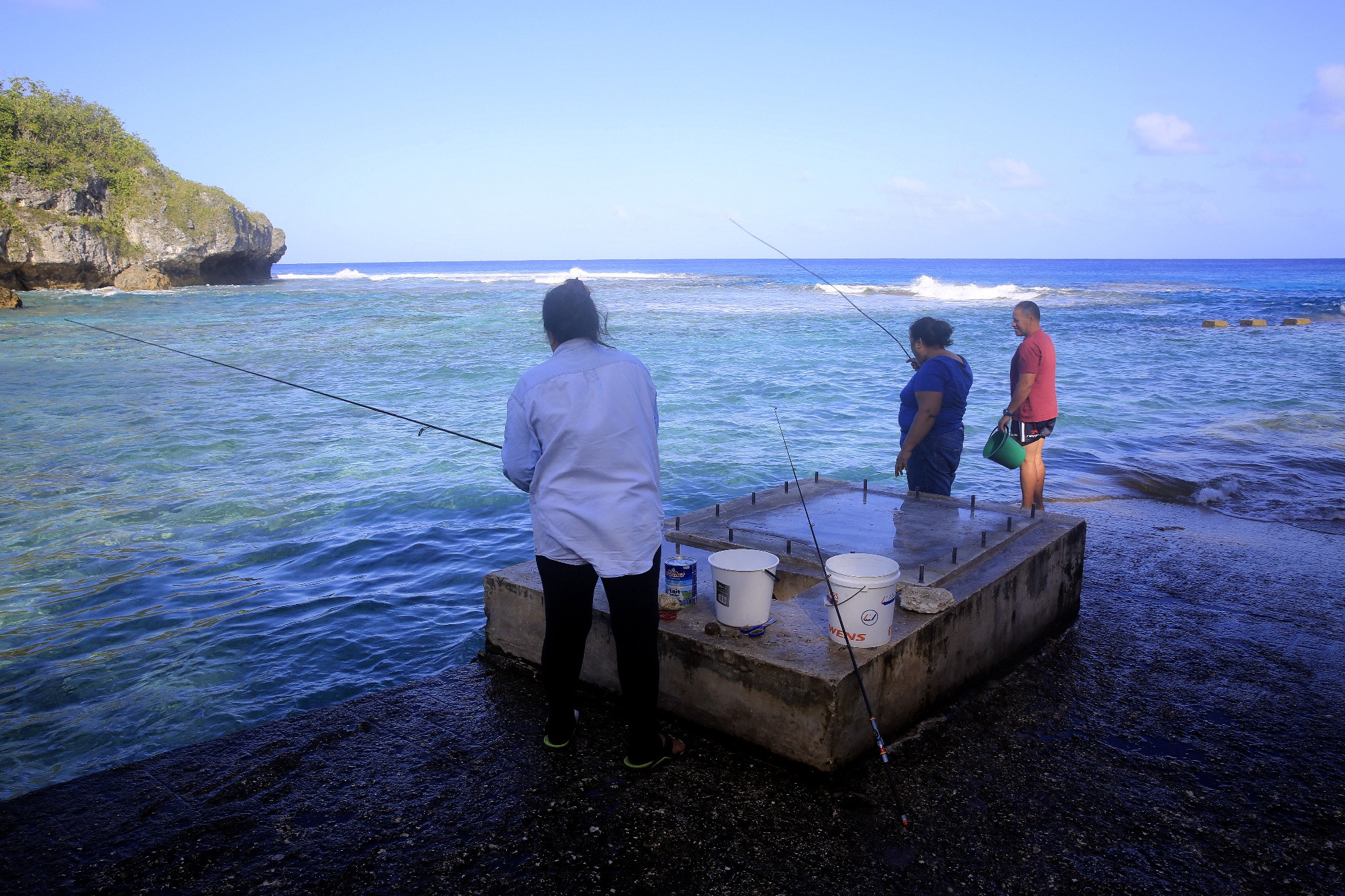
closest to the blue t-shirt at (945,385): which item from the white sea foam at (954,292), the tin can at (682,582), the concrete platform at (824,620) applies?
the concrete platform at (824,620)

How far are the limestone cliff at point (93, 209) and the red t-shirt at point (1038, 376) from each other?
139 ft

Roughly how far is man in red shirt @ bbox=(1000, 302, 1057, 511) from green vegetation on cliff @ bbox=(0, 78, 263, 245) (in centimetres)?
4286

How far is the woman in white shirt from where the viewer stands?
270cm

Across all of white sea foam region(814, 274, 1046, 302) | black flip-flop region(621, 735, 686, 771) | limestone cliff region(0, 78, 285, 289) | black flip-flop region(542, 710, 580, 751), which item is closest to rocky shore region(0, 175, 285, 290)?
limestone cliff region(0, 78, 285, 289)

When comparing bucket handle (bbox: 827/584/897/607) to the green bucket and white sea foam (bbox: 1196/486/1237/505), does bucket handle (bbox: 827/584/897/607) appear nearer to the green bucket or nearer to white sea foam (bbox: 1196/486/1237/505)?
the green bucket

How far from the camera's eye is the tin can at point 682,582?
137 inches

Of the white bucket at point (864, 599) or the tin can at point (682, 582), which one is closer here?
the white bucket at point (864, 599)

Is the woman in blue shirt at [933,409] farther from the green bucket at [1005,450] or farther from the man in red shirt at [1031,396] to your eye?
the man in red shirt at [1031,396]

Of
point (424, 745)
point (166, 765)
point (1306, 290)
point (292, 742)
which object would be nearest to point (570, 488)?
point (424, 745)

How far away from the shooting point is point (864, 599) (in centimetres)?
296

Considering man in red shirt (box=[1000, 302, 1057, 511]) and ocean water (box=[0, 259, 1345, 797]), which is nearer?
ocean water (box=[0, 259, 1345, 797])

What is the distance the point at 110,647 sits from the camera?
4699 mm

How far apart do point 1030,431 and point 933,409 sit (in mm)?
1470

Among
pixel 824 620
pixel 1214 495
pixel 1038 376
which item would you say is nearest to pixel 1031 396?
pixel 1038 376
